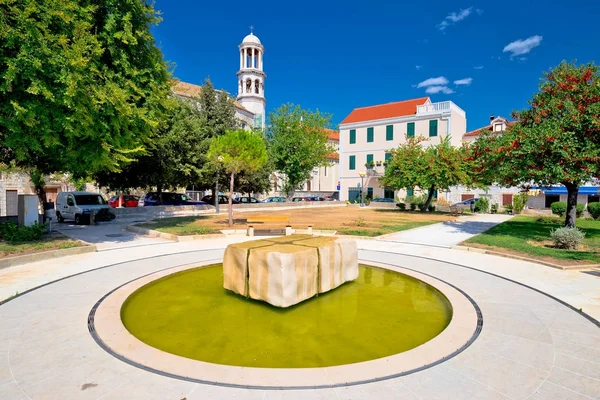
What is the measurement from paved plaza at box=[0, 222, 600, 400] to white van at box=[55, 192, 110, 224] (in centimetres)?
1320

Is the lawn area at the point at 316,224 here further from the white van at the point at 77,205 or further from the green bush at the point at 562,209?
the green bush at the point at 562,209

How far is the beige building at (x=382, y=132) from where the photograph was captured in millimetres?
40406

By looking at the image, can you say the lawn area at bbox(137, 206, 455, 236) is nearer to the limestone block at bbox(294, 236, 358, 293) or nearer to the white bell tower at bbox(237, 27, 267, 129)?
the limestone block at bbox(294, 236, 358, 293)

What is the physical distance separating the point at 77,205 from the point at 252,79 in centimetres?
4811

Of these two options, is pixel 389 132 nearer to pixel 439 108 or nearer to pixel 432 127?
pixel 432 127

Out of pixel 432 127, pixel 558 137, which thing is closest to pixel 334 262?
pixel 558 137

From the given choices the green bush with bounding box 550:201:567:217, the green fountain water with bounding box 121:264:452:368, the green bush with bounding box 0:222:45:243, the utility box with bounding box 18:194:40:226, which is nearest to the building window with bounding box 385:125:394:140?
the green bush with bounding box 550:201:567:217

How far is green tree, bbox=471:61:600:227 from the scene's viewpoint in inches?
481

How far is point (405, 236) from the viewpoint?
1525cm

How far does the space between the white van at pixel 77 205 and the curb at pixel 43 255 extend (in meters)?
10.5

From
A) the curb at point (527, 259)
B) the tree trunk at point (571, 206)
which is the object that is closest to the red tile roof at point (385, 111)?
the tree trunk at point (571, 206)

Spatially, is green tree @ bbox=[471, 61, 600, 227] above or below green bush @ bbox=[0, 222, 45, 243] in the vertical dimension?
above

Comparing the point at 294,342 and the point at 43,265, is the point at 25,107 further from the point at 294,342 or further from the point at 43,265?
the point at 294,342

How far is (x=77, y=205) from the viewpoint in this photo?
2028cm
